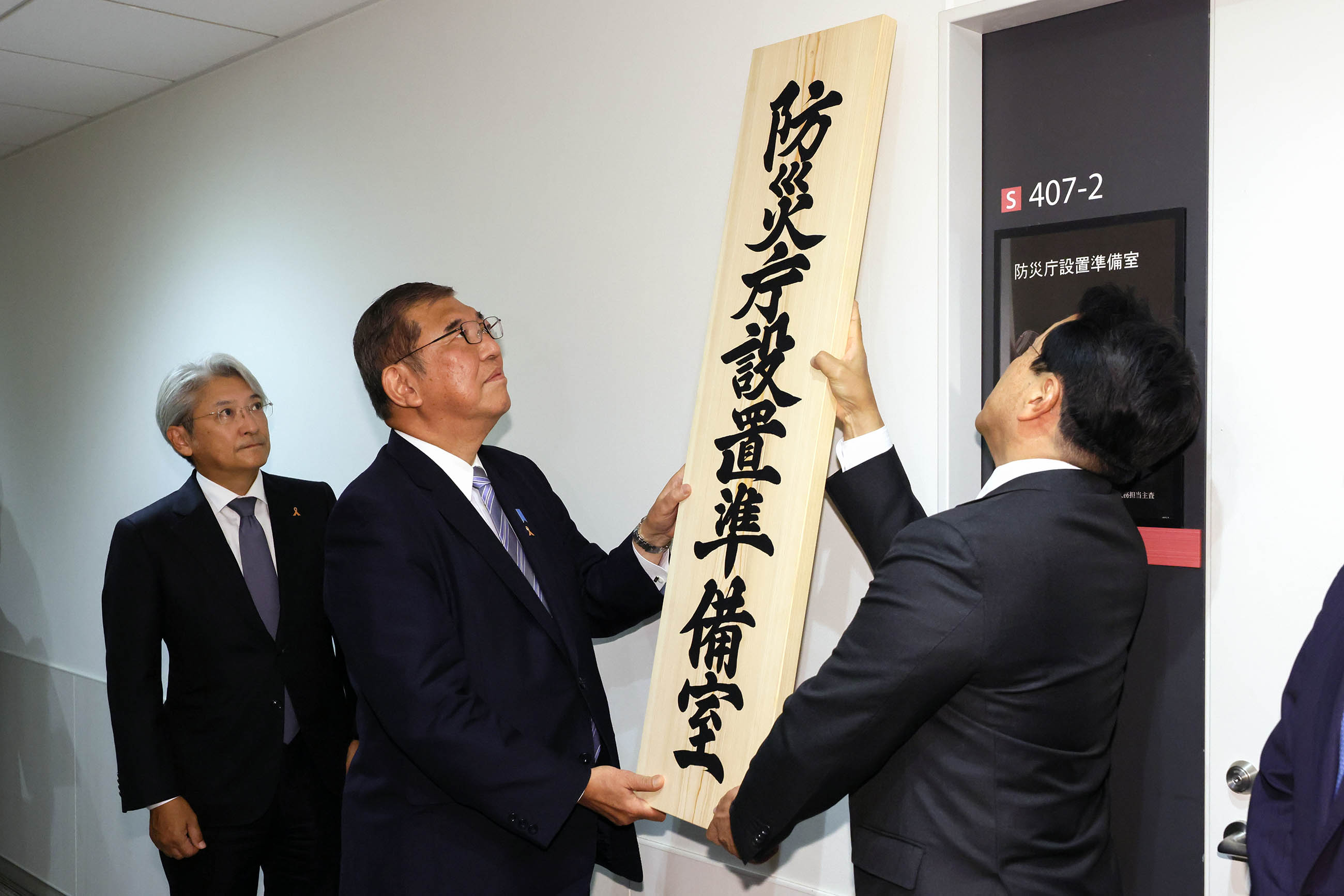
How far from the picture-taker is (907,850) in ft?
4.70

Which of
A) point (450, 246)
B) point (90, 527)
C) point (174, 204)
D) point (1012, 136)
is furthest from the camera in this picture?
point (90, 527)

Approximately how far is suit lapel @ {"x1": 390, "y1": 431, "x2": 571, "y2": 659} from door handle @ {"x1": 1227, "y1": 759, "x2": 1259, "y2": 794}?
1080 millimetres

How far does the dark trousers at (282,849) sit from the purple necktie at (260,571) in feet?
0.40

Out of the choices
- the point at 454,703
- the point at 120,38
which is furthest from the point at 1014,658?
the point at 120,38

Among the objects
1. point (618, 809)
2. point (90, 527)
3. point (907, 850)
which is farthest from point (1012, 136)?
point (90, 527)

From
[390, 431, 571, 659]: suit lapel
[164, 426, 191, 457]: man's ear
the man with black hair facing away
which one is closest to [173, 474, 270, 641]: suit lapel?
[164, 426, 191, 457]: man's ear

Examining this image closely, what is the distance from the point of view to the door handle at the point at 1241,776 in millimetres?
1585

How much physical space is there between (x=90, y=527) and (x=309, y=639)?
6.77ft

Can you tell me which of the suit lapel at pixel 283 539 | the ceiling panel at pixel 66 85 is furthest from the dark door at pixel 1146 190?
the ceiling panel at pixel 66 85

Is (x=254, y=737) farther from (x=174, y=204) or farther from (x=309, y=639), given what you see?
(x=174, y=204)

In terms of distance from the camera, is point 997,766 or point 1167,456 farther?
point 1167,456

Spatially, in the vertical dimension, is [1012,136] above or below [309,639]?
above

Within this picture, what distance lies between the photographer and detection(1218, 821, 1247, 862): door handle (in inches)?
62.4

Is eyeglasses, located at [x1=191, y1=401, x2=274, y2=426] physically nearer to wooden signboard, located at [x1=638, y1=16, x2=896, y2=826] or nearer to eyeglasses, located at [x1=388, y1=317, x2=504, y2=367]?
eyeglasses, located at [x1=388, y1=317, x2=504, y2=367]
